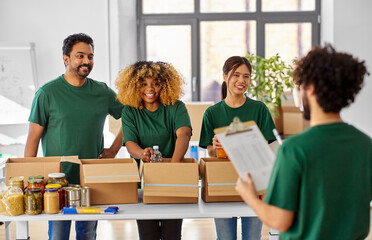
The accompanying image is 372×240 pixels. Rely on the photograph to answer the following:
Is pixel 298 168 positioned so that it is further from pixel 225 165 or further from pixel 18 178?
pixel 18 178

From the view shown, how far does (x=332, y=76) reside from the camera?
1.26m

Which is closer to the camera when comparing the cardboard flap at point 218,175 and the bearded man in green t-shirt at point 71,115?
the cardboard flap at point 218,175

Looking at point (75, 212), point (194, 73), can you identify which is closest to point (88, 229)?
point (75, 212)

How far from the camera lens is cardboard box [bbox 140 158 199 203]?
84.0 inches

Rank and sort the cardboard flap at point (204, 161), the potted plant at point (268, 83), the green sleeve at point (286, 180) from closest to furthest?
the green sleeve at point (286, 180) → the cardboard flap at point (204, 161) → the potted plant at point (268, 83)

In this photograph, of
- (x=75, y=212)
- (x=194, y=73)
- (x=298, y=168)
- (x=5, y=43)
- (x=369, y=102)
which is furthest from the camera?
(x=194, y=73)

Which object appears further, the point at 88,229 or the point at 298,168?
the point at 88,229

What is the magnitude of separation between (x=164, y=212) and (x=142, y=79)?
29.4 inches

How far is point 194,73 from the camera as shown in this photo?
5.43 meters

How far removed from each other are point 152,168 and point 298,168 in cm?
99

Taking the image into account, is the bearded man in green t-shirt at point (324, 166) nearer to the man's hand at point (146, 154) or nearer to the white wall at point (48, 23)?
the man's hand at point (146, 154)

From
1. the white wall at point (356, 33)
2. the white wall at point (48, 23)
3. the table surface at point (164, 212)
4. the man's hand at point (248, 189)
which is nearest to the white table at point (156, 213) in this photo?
the table surface at point (164, 212)

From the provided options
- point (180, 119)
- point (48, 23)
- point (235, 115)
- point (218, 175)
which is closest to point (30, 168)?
point (180, 119)

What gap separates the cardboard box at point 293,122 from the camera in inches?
184
